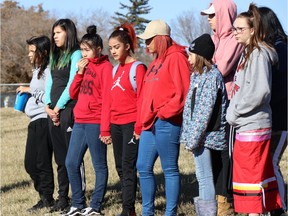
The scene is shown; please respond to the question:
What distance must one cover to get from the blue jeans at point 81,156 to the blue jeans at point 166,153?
2.64ft

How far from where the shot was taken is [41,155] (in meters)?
7.11

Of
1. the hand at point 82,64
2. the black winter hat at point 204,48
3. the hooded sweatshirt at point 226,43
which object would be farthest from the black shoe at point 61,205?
the black winter hat at point 204,48

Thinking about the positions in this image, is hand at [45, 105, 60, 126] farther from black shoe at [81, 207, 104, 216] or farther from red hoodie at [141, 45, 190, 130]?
red hoodie at [141, 45, 190, 130]

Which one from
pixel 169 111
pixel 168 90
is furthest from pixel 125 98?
pixel 169 111

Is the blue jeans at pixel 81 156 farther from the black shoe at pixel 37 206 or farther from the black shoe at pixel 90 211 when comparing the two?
the black shoe at pixel 37 206

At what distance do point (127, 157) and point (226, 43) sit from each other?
153 cm

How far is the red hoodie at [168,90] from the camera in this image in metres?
5.22

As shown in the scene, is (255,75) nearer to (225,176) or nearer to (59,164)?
(225,176)

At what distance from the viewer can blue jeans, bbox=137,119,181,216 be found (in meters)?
5.33

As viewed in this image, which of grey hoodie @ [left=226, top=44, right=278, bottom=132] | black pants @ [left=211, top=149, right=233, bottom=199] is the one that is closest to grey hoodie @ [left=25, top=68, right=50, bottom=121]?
black pants @ [left=211, top=149, right=233, bottom=199]

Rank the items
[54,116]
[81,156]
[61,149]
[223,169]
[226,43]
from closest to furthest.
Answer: [223,169] < [226,43] < [81,156] < [54,116] < [61,149]

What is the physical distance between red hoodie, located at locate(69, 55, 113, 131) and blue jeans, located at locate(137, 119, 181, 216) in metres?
0.82

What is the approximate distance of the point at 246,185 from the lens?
4660 mm

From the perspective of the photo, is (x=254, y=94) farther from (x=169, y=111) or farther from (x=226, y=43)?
(x=226, y=43)
